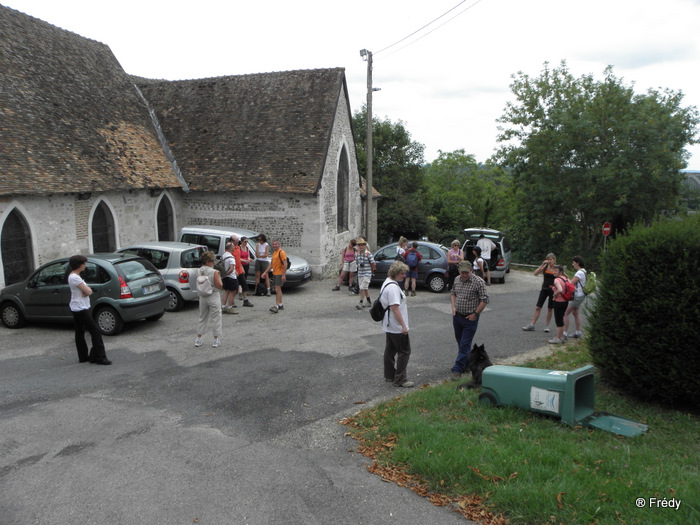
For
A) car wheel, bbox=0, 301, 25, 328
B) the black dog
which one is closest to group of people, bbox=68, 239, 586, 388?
the black dog

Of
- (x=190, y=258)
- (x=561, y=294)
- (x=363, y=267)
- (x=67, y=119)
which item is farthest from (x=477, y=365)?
(x=67, y=119)

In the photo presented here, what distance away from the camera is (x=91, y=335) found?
8414 mm

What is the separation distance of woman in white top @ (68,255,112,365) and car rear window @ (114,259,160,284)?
1.99 meters

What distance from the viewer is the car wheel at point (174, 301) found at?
12547 mm

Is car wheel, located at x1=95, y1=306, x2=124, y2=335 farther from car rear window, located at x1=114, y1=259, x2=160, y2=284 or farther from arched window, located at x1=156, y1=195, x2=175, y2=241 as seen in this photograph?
arched window, located at x1=156, y1=195, x2=175, y2=241

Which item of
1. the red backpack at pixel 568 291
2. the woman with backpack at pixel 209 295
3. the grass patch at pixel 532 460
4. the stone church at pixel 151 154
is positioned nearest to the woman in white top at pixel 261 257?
the stone church at pixel 151 154

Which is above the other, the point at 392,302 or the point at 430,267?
the point at 392,302

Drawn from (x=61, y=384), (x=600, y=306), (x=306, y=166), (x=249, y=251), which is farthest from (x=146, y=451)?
(x=306, y=166)

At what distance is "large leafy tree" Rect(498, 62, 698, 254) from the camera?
75.3 ft

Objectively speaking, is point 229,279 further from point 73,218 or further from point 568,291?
point 568,291

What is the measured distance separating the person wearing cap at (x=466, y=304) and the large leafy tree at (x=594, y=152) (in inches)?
720

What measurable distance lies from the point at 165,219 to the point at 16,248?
19.8 ft

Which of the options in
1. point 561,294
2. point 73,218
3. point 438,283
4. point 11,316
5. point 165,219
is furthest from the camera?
point 165,219

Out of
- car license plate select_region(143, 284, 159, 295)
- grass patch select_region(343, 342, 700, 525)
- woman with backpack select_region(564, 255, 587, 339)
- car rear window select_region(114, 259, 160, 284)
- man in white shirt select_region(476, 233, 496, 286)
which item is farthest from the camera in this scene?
man in white shirt select_region(476, 233, 496, 286)
